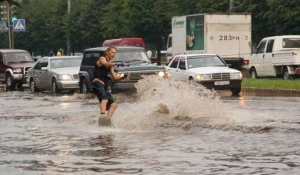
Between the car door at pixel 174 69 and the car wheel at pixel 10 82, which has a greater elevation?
the car door at pixel 174 69

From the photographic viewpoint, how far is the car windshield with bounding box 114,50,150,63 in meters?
28.9

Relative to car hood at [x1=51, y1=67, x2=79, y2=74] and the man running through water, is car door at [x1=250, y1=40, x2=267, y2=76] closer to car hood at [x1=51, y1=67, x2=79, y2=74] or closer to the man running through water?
car hood at [x1=51, y1=67, x2=79, y2=74]

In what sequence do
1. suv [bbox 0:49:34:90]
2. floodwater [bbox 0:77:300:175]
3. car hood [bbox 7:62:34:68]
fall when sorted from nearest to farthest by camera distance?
1. floodwater [bbox 0:77:300:175]
2. suv [bbox 0:49:34:90]
3. car hood [bbox 7:62:34:68]

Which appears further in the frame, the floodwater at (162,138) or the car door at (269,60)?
the car door at (269,60)

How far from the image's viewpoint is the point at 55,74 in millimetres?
33406

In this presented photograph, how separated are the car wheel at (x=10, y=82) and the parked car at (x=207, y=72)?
36.2 feet

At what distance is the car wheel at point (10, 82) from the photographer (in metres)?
40.0

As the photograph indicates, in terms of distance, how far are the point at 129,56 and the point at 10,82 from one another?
12.5m

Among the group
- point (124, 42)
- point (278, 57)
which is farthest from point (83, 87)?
point (124, 42)

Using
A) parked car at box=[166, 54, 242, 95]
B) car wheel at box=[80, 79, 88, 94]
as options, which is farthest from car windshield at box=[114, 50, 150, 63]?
car wheel at box=[80, 79, 88, 94]

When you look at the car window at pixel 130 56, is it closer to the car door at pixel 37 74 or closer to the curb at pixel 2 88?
the car door at pixel 37 74

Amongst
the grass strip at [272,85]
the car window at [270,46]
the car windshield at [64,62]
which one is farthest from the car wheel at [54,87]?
the car window at [270,46]

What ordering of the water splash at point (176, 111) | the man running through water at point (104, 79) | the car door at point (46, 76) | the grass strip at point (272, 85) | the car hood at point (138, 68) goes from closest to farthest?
the man running through water at point (104, 79) → the water splash at point (176, 111) → the car hood at point (138, 68) → the grass strip at point (272, 85) → the car door at point (46, 76)

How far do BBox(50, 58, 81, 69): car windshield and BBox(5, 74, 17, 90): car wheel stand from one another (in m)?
5.52
